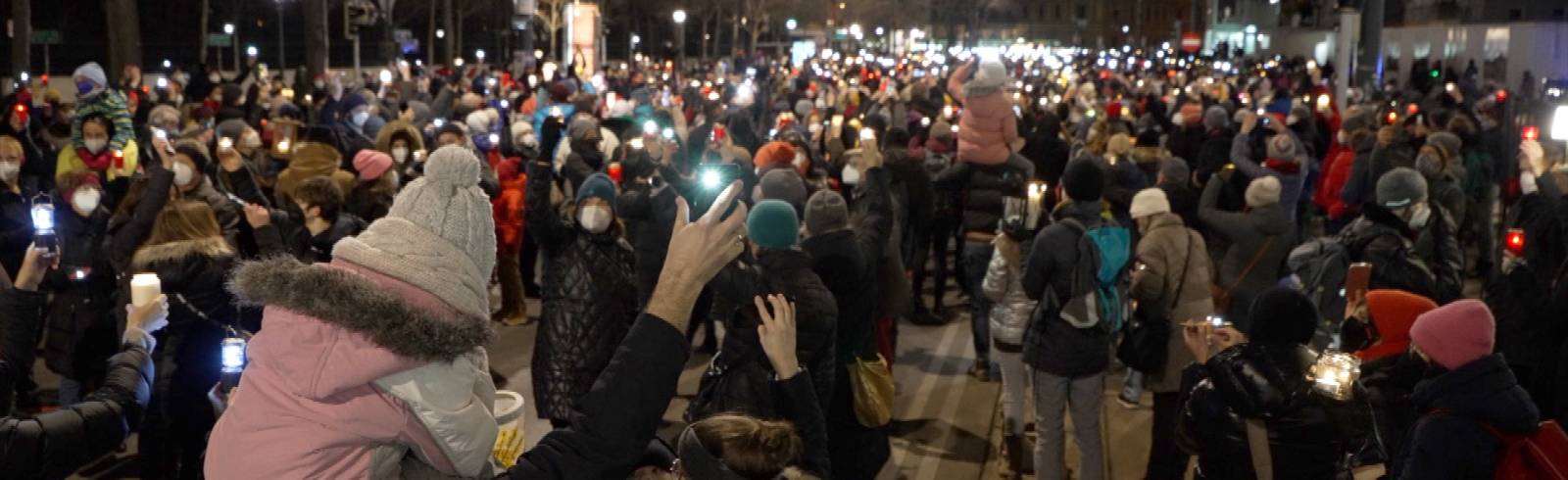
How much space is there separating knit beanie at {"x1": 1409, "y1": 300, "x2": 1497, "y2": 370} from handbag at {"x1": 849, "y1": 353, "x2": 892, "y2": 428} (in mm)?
1936

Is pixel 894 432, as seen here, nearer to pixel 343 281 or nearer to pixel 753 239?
pixel 753 239

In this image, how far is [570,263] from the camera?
6.63 metres

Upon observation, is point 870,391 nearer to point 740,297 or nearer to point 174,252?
point 740,297

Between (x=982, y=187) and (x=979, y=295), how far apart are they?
44.1 inches

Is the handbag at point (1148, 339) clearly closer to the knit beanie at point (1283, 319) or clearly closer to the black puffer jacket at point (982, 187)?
the knit beanie at point (1283, 319)

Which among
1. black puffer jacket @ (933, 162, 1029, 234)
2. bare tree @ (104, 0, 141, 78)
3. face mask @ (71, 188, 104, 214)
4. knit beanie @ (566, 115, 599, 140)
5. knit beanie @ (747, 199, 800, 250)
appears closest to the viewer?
knit beanie @ (747, 199, 800, 250)

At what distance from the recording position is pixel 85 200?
7.77 meters

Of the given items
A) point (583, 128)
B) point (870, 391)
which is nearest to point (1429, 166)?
point (583, 128)

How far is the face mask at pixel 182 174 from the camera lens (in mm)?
7125

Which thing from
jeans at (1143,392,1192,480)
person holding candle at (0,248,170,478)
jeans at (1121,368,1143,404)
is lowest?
jeans at (1121,368,1143,404)

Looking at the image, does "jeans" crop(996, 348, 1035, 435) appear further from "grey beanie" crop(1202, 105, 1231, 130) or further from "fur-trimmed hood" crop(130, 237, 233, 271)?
"grey beanie" crop(1202, 105, 1231, 130)

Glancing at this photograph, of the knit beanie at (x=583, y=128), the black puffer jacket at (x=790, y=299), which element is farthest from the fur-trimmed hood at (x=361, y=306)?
the knit beanie at (x=583, y=128)

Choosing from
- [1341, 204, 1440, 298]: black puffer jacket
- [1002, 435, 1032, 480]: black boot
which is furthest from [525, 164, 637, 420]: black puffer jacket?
[1341, 204, 1440, 298]: black puffer jacket

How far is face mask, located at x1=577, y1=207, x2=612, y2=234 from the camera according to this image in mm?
6578
